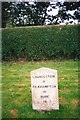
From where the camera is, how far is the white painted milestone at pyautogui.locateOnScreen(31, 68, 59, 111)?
285 inches

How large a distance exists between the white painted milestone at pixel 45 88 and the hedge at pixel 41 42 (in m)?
8.00

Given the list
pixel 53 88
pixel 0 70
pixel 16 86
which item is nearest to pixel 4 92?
pixel 16 86

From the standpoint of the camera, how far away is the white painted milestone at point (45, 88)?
285 inches

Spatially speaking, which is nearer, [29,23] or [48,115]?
[48,115]

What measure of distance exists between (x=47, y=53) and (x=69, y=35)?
4.86 ft

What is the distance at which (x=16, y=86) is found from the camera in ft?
30.7

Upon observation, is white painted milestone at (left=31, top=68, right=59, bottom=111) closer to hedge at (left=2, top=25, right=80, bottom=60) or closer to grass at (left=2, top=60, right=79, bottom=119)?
grass at (left=2, top=60, right=79, bottom=119)

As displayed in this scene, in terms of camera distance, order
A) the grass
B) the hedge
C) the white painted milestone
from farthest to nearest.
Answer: the hedge, the white painted milestone, the grass

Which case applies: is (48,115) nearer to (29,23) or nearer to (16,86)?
(16,86)

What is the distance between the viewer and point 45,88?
7.26 m

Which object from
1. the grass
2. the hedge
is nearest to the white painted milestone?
the grass

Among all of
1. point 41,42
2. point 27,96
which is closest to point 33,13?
point 41,42

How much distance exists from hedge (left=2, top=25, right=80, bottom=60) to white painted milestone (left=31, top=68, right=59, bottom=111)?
8.00 metres

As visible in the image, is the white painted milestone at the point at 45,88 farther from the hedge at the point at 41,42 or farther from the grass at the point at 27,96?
the hedge at the point at 41,42
